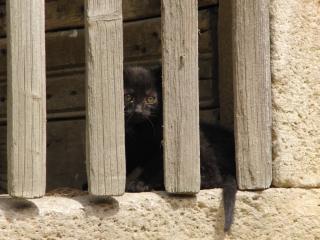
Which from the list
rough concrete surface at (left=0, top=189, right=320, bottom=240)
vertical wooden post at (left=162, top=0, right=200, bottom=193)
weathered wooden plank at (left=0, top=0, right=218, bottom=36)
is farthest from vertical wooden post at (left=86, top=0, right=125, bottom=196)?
weathered wooden plank at (left=0, top=0, right=218, bottom=36)

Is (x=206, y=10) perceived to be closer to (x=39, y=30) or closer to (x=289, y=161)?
(x=289, y=161)

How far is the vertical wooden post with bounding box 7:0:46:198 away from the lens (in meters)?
3.06

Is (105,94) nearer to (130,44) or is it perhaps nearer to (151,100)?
(151,100)

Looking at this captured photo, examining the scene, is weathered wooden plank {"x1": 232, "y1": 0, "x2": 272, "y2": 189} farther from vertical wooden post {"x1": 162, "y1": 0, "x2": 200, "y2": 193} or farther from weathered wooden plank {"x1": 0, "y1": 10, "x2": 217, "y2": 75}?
weathered wooden plank {"x1": 0, "y1": 10, "x2": 217, "y2": 75}

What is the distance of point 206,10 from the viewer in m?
4.65

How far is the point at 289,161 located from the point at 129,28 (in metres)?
1.74

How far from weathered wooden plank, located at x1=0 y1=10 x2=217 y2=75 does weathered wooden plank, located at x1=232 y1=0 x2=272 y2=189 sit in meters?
1.12

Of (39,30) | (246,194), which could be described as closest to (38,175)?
(39,30)

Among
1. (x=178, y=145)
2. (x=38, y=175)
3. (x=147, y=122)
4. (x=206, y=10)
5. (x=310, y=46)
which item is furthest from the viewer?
(x=206, y=10)

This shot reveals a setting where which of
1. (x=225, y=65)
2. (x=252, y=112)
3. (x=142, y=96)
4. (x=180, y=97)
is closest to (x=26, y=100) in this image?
(x=180, y=97)

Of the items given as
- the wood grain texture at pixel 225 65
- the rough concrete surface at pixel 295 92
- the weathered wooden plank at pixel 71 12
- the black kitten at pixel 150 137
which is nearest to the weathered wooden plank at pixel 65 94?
the weathered wooden plank at pixel 71 12

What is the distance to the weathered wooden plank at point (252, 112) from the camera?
3.50 meters

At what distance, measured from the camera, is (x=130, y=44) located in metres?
4.89

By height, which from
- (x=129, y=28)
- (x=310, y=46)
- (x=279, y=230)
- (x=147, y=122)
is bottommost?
(x=279, y=230)
